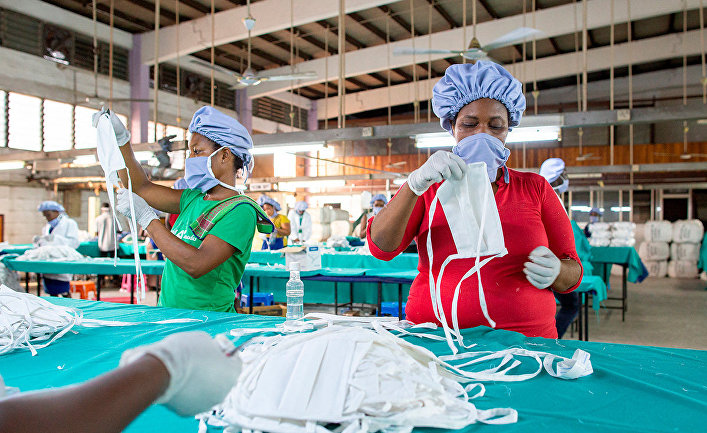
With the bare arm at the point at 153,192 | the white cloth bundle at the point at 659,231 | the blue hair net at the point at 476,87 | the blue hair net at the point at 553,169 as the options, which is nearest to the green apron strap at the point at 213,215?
the bare arm at the point at 153,192

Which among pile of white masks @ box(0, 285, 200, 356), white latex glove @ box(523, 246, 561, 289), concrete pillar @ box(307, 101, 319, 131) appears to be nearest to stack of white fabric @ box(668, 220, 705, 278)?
concrete pillar @ box(307, 101, 319, 131)

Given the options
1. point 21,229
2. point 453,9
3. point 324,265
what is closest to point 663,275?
point 453,9

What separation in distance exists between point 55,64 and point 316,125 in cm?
788

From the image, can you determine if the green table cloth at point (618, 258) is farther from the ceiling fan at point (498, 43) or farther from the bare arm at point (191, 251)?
the bare arm at point (191, 251)

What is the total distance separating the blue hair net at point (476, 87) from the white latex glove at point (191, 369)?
1.21m

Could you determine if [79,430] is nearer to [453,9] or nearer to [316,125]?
[453,9]

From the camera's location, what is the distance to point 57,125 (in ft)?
32.9

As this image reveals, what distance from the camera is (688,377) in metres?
1.02

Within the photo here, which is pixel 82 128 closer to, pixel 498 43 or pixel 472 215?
pixel 498 43

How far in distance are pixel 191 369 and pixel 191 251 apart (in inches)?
47.5

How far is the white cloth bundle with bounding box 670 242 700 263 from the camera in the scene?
1228 cm

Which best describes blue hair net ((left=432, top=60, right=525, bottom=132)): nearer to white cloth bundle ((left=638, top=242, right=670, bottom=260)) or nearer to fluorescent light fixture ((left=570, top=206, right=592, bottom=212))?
white cloth bundle ((left=638, top=242, right=670, bottom=260))

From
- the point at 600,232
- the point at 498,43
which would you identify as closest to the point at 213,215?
the point at 498,43

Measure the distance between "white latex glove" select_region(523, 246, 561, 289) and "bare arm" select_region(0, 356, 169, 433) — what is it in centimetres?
108
